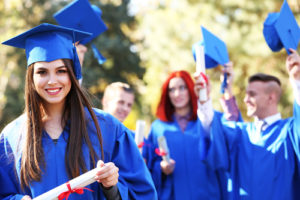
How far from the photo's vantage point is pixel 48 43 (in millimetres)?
2523

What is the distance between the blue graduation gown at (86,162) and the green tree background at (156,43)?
8858 mm

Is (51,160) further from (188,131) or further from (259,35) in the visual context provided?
(259,35)

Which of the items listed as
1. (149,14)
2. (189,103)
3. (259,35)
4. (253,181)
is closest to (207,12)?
(259,35)

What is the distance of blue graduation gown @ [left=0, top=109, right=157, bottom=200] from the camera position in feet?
7.97

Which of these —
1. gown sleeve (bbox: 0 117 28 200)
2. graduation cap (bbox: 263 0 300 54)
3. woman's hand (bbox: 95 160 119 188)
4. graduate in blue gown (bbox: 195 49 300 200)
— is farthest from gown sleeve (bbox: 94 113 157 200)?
graduation cap (bbox: 263 0 300 54)

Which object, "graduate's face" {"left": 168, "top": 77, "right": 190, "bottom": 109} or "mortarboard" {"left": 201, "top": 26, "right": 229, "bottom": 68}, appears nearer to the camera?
"mortarboard" {"left": 201, "top": 26, "right": 229, "bottom": 68}

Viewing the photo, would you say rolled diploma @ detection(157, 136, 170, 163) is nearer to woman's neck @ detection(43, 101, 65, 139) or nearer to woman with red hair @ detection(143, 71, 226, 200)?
woman with red hair @ detection(143, 71, 226, 200)

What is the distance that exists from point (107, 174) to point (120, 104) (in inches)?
104

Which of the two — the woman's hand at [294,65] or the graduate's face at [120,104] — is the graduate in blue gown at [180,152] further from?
the woman's hand at [294,65]

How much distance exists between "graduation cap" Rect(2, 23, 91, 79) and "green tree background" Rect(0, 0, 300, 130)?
8947 mm

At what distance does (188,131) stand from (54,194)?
2860 millimetres

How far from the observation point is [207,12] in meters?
14.9

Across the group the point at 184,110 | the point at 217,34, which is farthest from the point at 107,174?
the point at 217,34

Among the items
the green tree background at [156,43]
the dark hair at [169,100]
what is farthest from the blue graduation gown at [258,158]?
the green tree background at [156,43]
